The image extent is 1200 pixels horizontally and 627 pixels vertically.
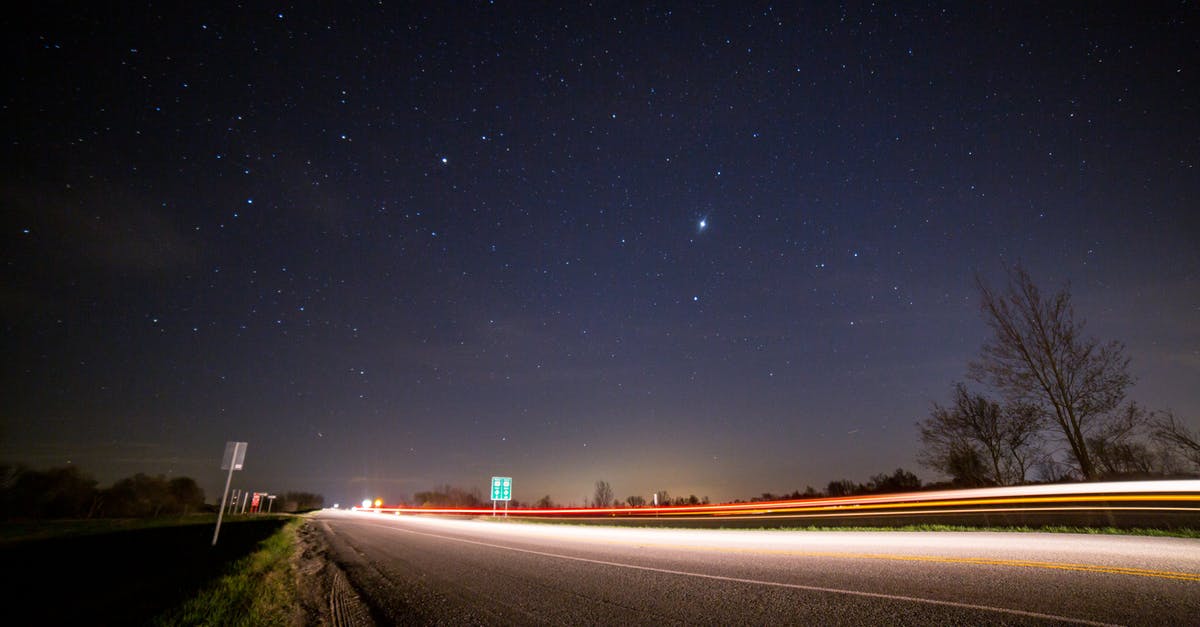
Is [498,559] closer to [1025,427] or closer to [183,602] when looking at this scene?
[183,602]

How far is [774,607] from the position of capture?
16.3 ft

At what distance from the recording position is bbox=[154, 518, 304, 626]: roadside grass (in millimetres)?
5168

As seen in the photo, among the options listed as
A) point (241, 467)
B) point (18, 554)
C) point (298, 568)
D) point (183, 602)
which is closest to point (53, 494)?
point (18, 554)

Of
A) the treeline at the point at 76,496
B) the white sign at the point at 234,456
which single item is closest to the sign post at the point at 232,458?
the white sign at the point at 234,456

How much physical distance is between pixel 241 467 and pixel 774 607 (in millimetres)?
17321

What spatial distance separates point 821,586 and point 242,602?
7867mm

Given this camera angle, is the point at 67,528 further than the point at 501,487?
No

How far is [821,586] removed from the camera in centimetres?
593

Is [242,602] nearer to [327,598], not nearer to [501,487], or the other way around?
[327,598]

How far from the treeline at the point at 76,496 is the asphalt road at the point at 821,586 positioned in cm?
9257

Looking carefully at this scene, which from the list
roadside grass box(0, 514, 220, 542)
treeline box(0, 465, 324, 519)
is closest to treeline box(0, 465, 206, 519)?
treeline box(0, 465, 324, 519)

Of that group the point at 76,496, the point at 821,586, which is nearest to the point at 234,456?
the point at 821,586

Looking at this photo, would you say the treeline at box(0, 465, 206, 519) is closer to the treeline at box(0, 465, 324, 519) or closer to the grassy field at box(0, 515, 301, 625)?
the treeline at box(0, 465, 324, 519)

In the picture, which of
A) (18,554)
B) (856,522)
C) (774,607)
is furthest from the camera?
(856,522)
